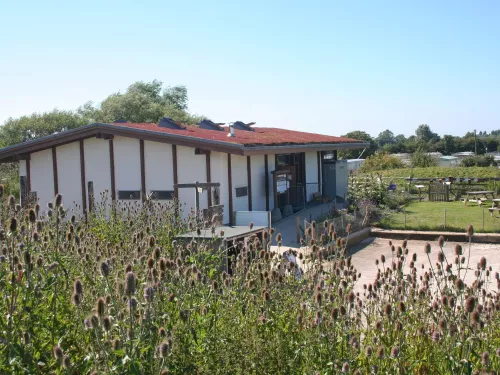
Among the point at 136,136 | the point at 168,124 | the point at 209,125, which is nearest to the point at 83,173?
the point at 136,136

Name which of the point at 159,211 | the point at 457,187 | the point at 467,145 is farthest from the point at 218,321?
the point at 467,145

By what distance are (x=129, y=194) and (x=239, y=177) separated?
3.55 metres

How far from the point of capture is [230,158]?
17969 mm

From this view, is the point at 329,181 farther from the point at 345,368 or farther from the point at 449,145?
the point at 449,145

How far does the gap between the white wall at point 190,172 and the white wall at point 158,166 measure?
0.34 metres

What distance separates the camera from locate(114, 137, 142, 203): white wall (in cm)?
1858

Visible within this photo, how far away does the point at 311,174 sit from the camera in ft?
80.3

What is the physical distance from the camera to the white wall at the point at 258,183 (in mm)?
19312

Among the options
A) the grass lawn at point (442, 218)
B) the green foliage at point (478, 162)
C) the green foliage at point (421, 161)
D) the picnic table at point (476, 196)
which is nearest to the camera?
the grass lawn at point (442, 218)

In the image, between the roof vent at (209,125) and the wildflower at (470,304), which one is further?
the roof vent at (209,125)

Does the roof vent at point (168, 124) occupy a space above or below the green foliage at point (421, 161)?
above

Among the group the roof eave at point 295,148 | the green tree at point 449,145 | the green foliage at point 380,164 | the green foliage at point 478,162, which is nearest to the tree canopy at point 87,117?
the green foliage at point 380,164

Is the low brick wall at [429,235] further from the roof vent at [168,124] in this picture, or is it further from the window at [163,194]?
the roof vent at [168,124]

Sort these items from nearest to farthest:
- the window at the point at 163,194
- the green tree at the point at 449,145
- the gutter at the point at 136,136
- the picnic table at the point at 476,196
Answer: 1. the gutter at the point at 136,136
2. the window at the point at 163,194
3. the picnic table at the point at 476,196
4. the green tree at the point at 449,145
